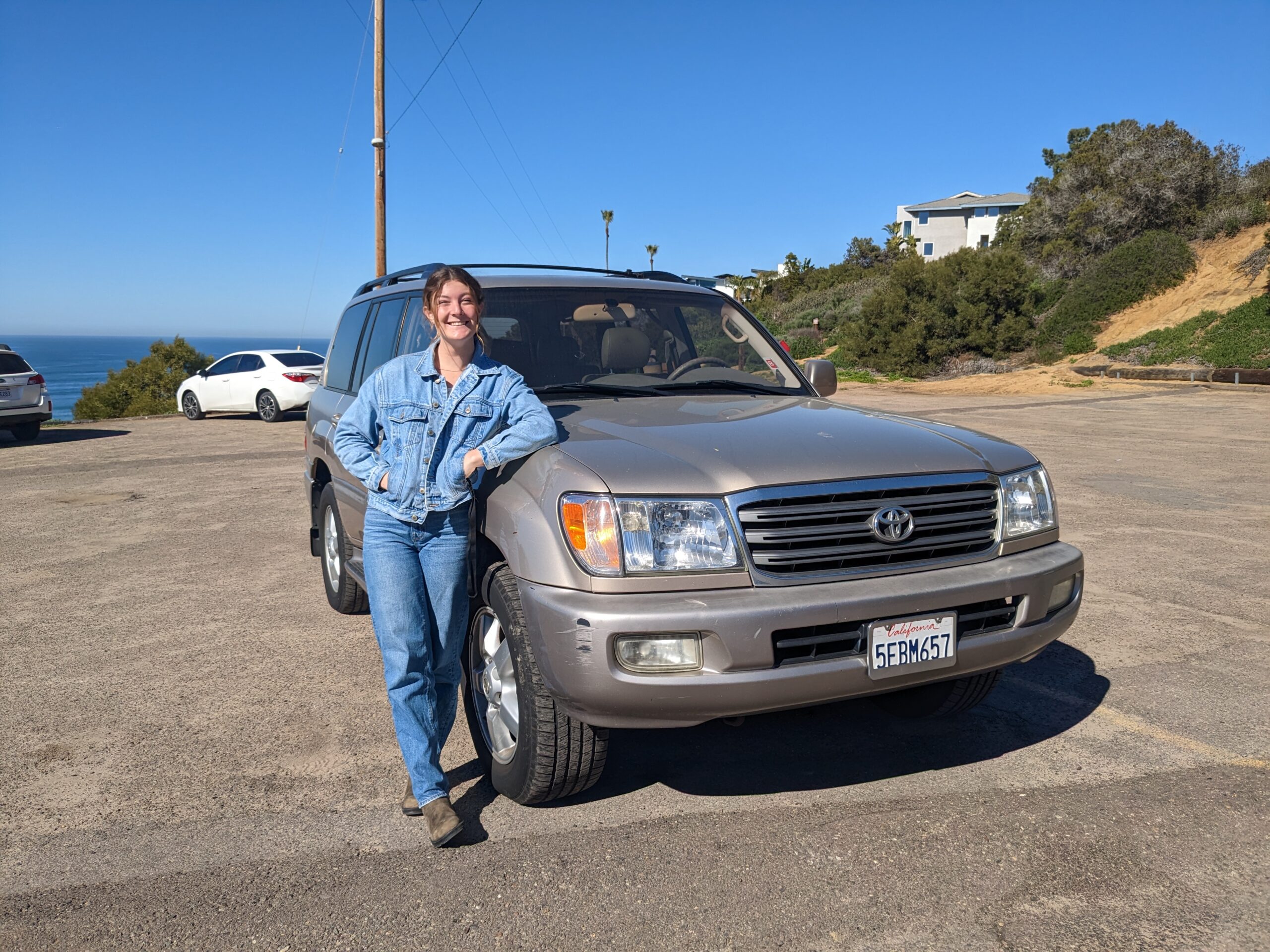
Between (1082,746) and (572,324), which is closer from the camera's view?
(1082,746)

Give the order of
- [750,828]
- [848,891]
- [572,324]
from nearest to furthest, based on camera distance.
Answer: [848,891], [750,828], [572,324]

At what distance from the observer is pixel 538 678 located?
3.12 metres

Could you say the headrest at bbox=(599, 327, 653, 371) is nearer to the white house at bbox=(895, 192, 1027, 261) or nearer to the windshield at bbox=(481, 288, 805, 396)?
the windshield at bbox=(481, 288, 805, 396)

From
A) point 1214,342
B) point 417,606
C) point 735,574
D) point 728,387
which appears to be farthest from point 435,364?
point 1214,342

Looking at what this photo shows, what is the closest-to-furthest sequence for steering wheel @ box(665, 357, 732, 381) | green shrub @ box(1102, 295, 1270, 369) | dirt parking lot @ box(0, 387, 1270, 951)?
A: dirt parking lot @ box(0, 387, 1270, 951), steering wheel @ box(665, 357, 732, 381), green shrub @ box(1102, 295, 1270, 369)

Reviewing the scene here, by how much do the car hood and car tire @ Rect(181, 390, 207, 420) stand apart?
19.8 m

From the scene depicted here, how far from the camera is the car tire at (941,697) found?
13.1ft

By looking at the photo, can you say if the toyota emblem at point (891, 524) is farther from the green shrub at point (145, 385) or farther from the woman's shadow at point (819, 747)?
the green shrub at point (145, 385)

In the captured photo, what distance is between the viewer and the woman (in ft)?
10.5

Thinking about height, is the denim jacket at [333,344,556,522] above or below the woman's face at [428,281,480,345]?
below

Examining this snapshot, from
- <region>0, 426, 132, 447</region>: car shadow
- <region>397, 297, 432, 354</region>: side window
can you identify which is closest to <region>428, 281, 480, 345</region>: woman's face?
<region>397, 297, 432, 354</region>: side window

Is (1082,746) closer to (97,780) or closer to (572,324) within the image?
(572,324)

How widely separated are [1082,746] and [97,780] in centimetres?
379

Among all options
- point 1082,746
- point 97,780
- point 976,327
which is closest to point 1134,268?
point 976,327
